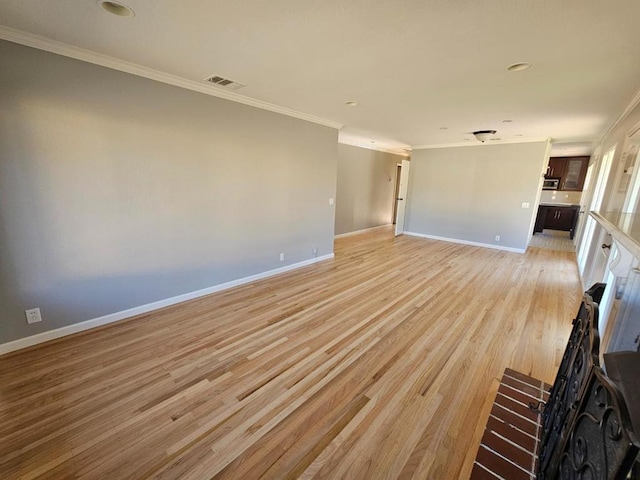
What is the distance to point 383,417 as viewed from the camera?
68.4 inches

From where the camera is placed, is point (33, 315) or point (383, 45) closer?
point (383, 45)

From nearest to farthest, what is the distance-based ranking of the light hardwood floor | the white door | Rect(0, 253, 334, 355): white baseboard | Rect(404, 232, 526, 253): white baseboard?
the light hardwood floor → Rect(0, 253, 334, 355): white baseboard → Rect(404, 232, 526, 253): white baseboard → the white door

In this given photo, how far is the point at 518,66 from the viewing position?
7.43 ft

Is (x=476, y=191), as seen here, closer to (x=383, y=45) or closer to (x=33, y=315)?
(x=383, y=45)

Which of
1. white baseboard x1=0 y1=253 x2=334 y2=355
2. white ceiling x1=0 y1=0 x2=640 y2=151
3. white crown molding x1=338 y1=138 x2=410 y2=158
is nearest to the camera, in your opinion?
white ceiling x1=0 y1=0 x2=640 y2=151

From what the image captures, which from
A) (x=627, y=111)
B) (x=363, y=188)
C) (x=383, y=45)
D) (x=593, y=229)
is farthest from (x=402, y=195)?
(x=383, y=45)

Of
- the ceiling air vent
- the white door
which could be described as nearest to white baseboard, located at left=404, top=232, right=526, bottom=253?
the white door

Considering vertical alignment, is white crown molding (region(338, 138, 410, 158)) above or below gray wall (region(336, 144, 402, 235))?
above

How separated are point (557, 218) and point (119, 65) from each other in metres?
10.9

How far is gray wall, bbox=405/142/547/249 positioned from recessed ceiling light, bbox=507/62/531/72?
4.29 meters

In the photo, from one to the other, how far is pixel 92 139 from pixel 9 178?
650 millimetres

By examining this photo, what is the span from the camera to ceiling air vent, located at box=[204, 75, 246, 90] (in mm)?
2791

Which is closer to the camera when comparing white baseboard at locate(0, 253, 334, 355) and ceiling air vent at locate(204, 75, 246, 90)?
white baseboard at locate(0, 253, 334, 355)

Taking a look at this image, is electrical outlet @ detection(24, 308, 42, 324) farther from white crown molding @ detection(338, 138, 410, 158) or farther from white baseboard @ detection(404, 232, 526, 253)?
white baseboard @ detection(404, 232, 526, 253)
